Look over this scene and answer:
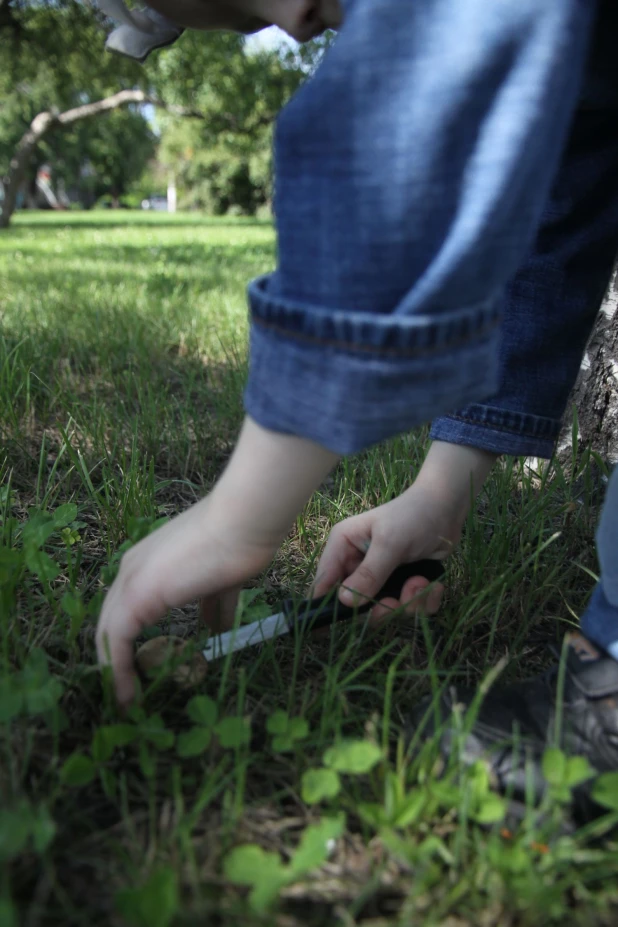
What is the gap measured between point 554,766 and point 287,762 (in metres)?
0.30

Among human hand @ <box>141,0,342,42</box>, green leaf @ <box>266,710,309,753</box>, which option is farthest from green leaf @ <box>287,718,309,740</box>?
human hand @ <box>141,0,342,42</box>

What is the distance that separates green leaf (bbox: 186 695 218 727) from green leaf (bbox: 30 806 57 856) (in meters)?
0.20

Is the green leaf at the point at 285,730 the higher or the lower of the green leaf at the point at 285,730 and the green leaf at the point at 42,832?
the lower

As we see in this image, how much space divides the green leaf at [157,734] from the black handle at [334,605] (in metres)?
0.25

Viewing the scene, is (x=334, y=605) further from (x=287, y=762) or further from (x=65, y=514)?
(x=65, y=514)

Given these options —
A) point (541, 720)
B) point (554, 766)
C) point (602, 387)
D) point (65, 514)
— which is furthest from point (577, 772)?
point (602, 387)

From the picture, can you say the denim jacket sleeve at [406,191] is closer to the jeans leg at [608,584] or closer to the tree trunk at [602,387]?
the jeans leg at [608,584]

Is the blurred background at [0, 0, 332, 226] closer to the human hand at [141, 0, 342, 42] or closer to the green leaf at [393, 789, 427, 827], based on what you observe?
the human hand at [141, 0, 342, 42]

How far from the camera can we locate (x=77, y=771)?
0.74 metres

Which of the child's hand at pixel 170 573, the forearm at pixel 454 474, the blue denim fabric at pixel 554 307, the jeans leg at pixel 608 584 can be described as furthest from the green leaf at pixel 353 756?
the blue denim fabric at pixel 554 307

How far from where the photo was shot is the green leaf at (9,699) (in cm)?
76

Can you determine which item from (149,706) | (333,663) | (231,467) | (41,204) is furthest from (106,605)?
(41,204)

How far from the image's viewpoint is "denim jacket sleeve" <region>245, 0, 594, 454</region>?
0.61m

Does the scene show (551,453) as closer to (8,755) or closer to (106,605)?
(106,605)
